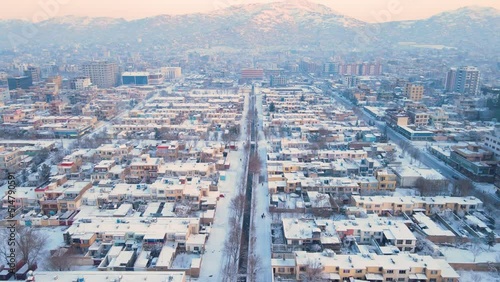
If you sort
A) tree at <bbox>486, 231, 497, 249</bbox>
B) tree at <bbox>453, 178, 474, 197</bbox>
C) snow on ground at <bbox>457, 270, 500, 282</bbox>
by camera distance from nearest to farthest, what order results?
snow on ground at <bbox>457, 270, 500, 282</bbox> → tree at <bbox>486, 231, 497, 249</bbox> → tree at <bbox>453, 178, 474, 197</bbox>

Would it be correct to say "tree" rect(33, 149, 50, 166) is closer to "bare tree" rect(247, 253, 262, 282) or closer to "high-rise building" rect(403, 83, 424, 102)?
"bare tree" rect(247, 253, 262, 282)

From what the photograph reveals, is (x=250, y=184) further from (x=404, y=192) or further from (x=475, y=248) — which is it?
(x=475, y=248)

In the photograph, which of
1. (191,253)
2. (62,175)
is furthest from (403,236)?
Result: (62,175)

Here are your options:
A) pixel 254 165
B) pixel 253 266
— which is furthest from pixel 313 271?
pixel 254 165

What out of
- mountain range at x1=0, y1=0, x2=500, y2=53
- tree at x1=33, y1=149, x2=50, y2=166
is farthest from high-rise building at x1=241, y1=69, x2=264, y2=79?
mountain range at x1=0, y1=0, x2=500, y2=53

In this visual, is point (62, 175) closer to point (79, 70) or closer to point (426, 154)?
point (426, 154)

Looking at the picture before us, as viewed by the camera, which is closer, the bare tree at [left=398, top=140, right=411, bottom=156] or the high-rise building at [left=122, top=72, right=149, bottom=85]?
the bare tree at [left=398, top=140, right=411, bottom=156]

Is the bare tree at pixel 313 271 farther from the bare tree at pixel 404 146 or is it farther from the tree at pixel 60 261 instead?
the bare tree at pixel 404 146

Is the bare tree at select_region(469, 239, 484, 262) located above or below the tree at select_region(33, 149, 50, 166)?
below
